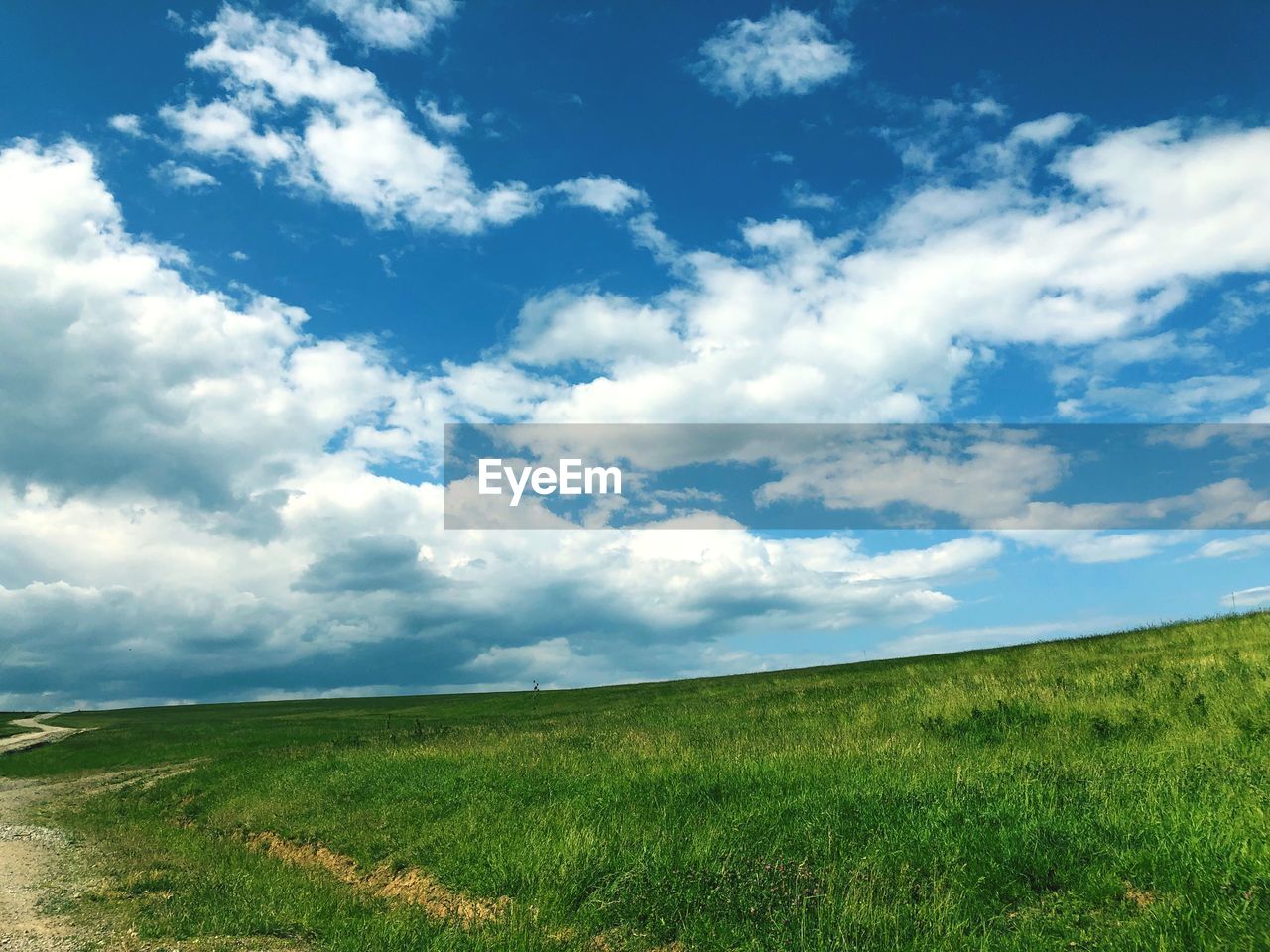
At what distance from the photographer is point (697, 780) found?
14695mm

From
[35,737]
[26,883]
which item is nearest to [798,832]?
[26,883]

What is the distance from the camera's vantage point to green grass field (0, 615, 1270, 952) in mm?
8328

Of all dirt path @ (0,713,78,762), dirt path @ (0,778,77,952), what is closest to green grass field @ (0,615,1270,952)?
dirt path @ (0,778,77,952)

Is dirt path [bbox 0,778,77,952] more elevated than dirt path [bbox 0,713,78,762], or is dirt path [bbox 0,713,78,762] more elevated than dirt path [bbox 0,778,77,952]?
dirt path [bbox 0,778,77,952]

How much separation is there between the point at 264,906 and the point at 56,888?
5210mm

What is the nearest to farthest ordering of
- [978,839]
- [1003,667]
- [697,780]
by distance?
[978,839], [697,780], [1003,667]

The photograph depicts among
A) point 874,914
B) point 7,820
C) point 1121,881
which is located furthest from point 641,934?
point 7,820

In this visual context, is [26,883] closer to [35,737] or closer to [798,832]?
[798,832]

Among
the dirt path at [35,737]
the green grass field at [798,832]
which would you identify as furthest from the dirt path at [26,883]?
the dirt path at [35,737]

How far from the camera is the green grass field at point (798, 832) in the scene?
8.33 m

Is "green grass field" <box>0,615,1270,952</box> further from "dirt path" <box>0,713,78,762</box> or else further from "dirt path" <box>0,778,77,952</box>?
"dirt path" <box>0,713,78,762</box>

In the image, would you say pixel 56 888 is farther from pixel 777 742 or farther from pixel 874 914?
pixel 777 742

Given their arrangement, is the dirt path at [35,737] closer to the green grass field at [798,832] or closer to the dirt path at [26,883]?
the dirt path at [26,883]

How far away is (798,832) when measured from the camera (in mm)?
10930
